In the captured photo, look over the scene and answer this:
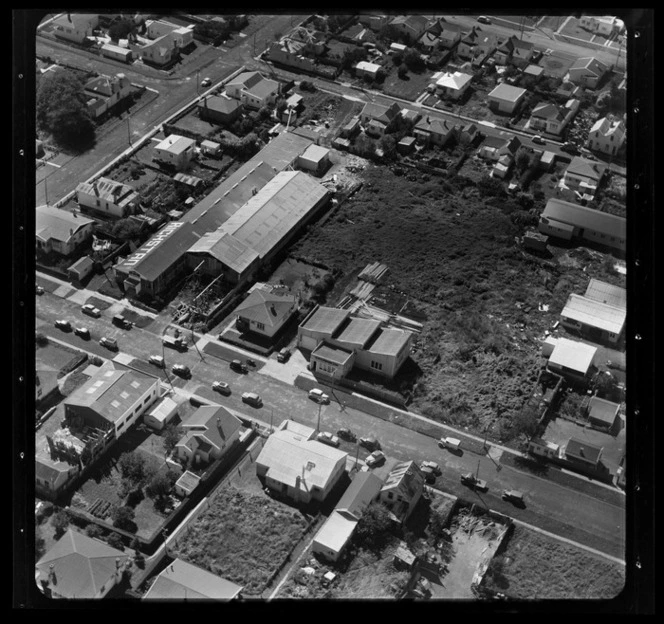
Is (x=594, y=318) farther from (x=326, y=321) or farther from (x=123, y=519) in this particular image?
(x=123, y=519)

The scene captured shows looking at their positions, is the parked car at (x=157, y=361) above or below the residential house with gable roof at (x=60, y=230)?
below

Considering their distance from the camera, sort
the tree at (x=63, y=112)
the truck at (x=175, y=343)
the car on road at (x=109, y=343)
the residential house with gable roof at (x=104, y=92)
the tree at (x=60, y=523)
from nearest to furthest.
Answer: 1. the tree at (x=60, y=523)
2. the car on road at (x=109, y=343)
3. the truck at (x=175, y=343)
4. the tree at (x=63, y=112)
5. the residential house with gable roof at (x=104, y=92)

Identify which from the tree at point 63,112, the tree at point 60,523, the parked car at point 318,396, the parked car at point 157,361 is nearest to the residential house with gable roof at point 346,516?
the parked car at point 318,396

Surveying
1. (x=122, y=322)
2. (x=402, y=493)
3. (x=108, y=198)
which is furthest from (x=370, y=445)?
(x=108, y=198)

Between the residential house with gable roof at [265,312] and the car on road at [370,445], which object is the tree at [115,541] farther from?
the residential house with gable roof at [265,312]

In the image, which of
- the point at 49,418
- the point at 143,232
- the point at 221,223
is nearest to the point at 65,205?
the point at 143,232
